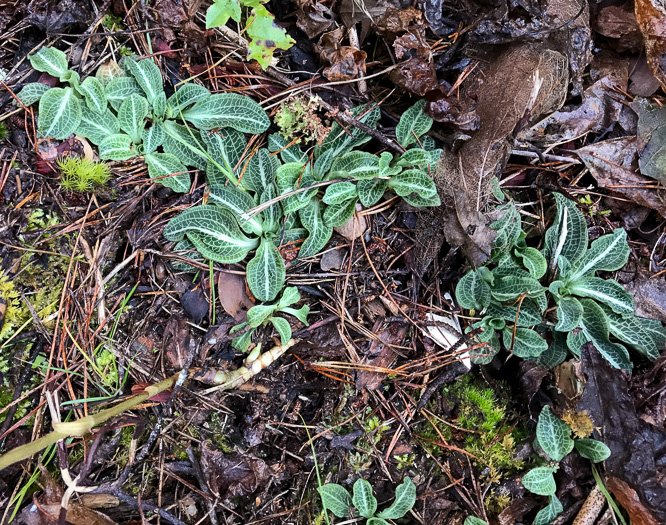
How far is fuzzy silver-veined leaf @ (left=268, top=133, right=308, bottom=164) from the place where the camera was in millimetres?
2555

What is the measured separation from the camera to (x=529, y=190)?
2857 millimetres

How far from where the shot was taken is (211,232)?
7.97 ft

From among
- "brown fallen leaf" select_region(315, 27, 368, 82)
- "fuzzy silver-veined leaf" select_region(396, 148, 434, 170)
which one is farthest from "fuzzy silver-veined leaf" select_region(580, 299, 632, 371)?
"brown fallen leaf" select_region(315, 27, 368, 82)

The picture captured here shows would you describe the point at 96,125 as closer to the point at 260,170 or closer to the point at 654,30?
the point at 260,170

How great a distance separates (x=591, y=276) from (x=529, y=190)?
25.8 inches

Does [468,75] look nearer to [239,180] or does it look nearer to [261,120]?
[261,120]

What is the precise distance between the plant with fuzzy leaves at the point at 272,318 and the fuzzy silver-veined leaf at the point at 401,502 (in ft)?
3.45

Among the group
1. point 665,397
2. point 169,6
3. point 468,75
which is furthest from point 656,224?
point 169,6

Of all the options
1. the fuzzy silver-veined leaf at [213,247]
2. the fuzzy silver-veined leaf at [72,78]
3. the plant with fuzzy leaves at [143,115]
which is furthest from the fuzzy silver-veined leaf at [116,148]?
the fuzzy silver-veined leaf at [213,247]

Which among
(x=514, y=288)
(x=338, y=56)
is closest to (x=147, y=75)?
(x=338, y=56)

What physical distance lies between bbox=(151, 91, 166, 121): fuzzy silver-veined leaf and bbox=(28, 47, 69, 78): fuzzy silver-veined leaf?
0.51 meters

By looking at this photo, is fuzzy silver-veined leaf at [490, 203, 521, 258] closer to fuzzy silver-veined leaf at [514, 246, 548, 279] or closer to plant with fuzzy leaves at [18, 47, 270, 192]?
fuzzy silver-veined leaf at [514, 246, 548, 279]

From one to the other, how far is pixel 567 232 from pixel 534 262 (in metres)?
0.31

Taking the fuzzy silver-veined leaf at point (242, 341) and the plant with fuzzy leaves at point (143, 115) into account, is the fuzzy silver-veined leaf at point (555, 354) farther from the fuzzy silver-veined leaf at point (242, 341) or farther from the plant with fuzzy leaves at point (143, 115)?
the plant with fuzzy leaves at point (143, 115)
